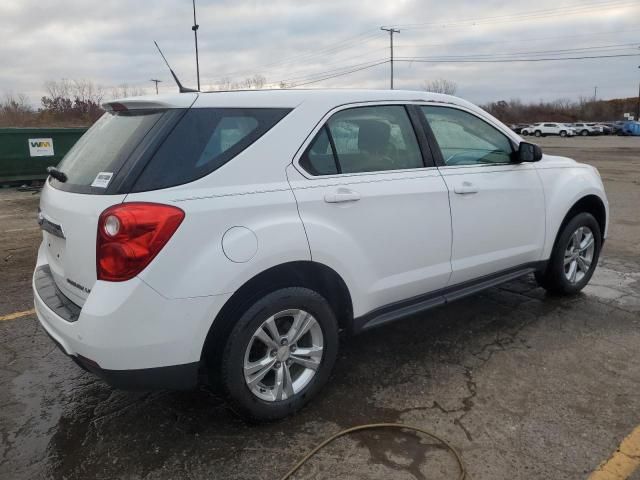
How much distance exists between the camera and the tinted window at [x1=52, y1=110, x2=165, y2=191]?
8.53 feet

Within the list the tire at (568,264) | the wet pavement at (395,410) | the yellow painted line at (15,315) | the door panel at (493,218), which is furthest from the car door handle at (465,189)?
the yellow painted line at (15,315)

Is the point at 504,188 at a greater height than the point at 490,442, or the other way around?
the point at 504,188

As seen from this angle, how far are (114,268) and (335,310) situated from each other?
4.29 feet

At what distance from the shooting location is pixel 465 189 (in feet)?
11.6

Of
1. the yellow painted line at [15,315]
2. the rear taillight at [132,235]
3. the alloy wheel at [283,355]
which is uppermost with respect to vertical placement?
the rear taillight at [132,235]

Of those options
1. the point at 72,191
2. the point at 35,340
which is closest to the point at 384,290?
the point at 72,191

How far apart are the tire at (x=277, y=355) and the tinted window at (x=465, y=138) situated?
4.65 ft

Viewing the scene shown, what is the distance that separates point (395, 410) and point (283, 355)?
0.72 m

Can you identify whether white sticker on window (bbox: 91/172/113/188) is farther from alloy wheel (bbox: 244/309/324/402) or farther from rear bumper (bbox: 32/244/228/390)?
alloy wheel (bbox: 244/309/324/402)

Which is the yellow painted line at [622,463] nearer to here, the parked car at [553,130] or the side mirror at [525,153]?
the side mirror at [525,153]

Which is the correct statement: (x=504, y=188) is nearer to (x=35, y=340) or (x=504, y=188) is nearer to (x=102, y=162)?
(x=102, y=162)

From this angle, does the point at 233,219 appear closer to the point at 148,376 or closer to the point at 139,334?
the point at 139,334

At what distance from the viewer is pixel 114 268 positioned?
2.36 meters

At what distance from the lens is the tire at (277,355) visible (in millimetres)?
2615
